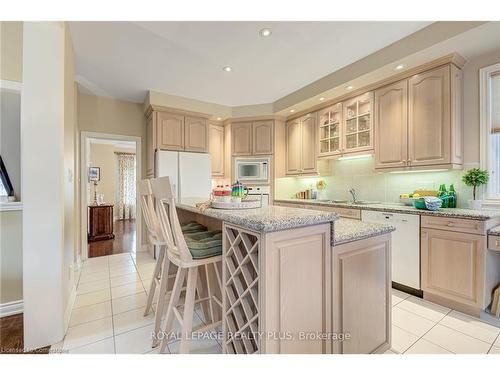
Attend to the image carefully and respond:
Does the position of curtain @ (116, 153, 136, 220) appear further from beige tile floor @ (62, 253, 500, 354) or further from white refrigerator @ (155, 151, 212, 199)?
→ beige tile floor @ (62, 253, 500, 354)

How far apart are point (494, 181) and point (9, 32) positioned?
4548mm

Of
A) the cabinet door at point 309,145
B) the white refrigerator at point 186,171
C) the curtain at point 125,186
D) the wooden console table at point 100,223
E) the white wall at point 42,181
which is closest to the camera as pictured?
the white wall at point 42,181

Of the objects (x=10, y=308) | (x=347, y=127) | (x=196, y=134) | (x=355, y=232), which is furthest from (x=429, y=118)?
(x=10, y=308)

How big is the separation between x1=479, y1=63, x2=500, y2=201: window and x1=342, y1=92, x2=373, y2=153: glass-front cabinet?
3.38 feet

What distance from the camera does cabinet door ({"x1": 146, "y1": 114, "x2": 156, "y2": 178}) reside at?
3.61 meters

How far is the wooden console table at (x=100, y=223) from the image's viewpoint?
192 inches

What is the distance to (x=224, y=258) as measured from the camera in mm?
1304

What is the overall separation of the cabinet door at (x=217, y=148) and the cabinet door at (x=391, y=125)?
272 cm

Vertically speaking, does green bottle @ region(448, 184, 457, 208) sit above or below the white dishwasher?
above

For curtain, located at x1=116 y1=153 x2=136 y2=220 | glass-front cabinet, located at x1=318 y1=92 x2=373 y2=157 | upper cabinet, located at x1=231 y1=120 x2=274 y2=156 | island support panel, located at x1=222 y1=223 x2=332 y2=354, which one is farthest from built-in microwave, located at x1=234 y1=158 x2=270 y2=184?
curtain, located at x1=116 y1=153 x2=136 y2=220

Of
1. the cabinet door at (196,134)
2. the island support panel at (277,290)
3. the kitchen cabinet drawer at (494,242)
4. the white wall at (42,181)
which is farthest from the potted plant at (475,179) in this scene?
the white wall at (42,181)

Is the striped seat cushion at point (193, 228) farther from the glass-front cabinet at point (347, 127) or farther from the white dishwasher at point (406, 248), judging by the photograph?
the glass-front cabinet at point (347, 127)
